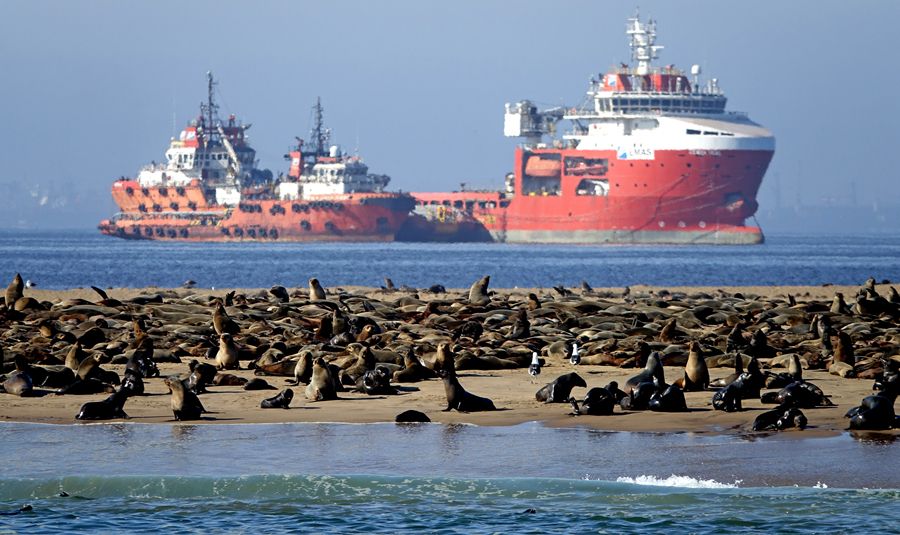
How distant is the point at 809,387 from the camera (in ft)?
35.2

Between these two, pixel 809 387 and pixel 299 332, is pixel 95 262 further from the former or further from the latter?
pixel 809 387

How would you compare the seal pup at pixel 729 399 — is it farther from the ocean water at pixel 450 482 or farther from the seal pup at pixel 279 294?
the seal pup at pixel 279 294

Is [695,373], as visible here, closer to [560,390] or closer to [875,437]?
[560,390]

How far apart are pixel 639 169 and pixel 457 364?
229 ft

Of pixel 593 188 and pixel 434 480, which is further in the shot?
pixel 593 188

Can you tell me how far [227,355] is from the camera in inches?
515

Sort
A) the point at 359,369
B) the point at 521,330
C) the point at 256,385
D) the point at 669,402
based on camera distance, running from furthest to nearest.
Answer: the point at 521,330
the point at 359,369
the point at 256,385
the point at 669,402

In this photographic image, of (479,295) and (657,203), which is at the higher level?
(657,203)

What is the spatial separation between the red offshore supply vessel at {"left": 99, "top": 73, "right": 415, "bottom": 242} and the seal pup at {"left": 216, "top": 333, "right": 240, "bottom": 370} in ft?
253

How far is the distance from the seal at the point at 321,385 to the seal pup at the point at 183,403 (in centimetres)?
111

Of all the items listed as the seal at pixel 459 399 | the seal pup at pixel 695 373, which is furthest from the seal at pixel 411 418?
the seal pup at pixel 695 373

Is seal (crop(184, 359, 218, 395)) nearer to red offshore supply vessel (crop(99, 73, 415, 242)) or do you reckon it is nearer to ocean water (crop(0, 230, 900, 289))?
ocean water (crop(0, 230, 900, 289))

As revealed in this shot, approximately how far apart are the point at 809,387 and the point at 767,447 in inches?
65.7

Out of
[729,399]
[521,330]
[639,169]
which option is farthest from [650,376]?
[639,169]
